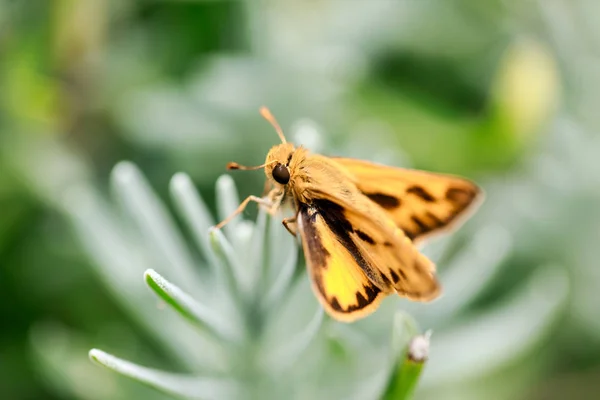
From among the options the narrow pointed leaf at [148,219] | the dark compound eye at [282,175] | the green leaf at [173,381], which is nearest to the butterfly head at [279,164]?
the dark compound eye at [282,175]

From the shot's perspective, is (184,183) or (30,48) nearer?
(184,183)

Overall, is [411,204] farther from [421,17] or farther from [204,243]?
[421,17]

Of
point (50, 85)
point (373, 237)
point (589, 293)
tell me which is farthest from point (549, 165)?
point (50, 85)

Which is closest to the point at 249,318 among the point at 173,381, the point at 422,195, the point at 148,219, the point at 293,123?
the point at 173,381


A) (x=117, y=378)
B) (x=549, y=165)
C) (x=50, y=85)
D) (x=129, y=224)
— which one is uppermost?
(x=50, y=85)

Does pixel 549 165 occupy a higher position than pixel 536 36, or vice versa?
pixel 536 36
